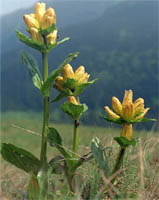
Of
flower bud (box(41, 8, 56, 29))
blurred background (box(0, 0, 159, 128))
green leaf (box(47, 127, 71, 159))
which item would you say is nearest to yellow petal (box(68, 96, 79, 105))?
green leaf (box(47, 127, 71, 159))

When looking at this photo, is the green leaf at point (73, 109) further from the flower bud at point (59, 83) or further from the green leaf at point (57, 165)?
the green leaf at point (57, 165)

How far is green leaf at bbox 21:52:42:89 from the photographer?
163cm

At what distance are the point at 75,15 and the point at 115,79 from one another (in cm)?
1928

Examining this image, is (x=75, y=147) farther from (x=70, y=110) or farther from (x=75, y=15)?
(x=75, y=15)

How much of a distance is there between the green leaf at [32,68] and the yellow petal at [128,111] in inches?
19.2

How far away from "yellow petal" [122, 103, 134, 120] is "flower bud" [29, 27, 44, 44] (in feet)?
→ 1.88

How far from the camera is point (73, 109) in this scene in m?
1.53

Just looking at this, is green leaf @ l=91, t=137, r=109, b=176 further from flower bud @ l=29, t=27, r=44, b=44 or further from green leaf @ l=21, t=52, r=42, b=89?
flower bud @ l=29, t=27, r=44, b=44

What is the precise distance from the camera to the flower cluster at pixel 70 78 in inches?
62.1

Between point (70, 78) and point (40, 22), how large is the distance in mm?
340

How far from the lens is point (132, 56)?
29.5 meters

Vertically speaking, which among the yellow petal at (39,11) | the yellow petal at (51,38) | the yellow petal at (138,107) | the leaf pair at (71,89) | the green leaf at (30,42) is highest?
the yellow petal at (39,11)

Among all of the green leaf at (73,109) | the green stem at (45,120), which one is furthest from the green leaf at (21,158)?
the green leaf at (73,109)

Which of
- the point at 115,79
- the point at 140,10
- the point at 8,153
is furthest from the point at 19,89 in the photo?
the point at 8,153
